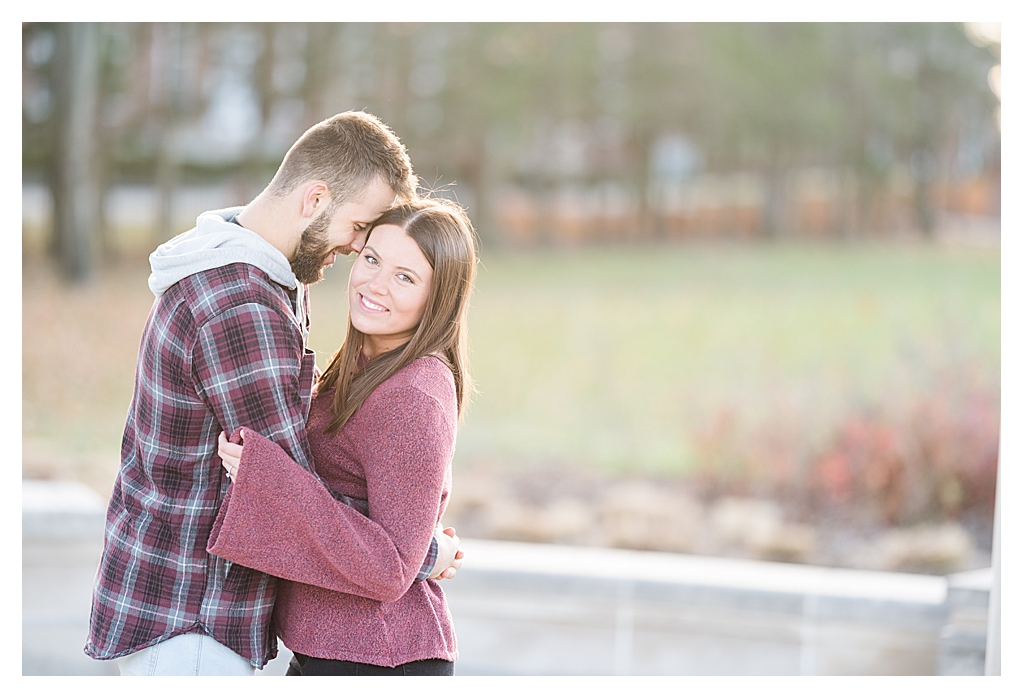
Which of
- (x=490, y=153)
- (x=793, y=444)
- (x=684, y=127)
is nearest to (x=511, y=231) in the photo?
(x=490, y=153)

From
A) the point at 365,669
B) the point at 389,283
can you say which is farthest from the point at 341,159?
the point at 365,669

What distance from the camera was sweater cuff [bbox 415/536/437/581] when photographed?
189cm

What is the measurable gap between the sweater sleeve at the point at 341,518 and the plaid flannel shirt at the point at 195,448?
0.26 ft

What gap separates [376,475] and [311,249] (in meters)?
0.51

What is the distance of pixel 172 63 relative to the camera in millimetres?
9930

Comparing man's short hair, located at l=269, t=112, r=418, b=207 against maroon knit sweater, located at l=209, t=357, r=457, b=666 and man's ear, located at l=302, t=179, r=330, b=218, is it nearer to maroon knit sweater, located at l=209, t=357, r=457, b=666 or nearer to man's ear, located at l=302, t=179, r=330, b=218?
man's ear, located at l=302, t=179, r=330, b=218

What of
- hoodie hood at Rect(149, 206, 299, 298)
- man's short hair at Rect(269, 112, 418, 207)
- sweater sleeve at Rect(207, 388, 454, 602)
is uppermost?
man's short hair at Rect(269, 112, 418, 207)

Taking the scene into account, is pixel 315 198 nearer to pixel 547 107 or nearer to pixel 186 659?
pixel 186 659

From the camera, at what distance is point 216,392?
1770 millimetres

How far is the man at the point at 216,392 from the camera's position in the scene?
177 centimetres

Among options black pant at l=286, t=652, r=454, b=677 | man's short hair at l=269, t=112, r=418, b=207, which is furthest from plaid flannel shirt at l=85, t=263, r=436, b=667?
man's short hair at l=269, t=112, r=418, b=207

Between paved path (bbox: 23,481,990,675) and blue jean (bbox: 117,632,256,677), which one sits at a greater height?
blue jean (bbox: 117,632,256,677)
